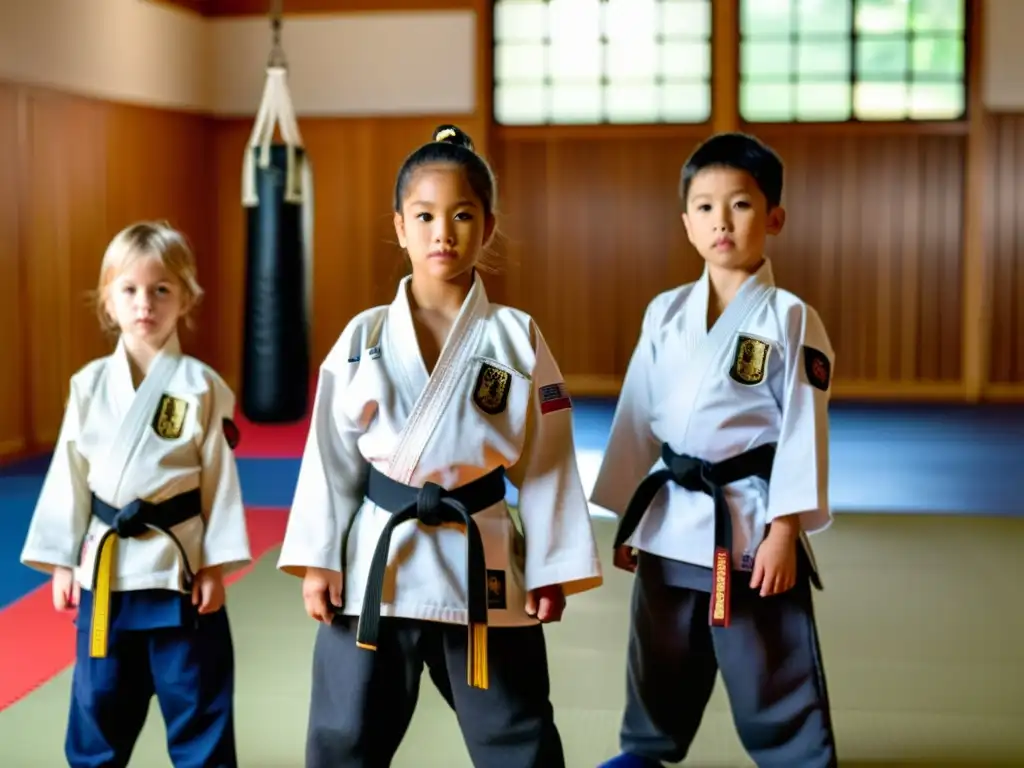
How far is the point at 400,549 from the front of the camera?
1730 mm

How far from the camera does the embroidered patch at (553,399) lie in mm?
1790

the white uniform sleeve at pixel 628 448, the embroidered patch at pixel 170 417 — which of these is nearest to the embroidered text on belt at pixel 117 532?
the embroidered patch at pixel 170 417

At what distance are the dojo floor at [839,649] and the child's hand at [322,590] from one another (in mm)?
766

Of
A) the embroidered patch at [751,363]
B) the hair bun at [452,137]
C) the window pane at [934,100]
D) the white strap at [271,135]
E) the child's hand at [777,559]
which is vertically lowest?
the child's hand at [777,559]

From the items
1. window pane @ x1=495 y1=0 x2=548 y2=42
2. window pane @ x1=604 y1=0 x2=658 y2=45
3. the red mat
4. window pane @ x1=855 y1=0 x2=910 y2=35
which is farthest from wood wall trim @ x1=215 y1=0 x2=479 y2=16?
the red mat

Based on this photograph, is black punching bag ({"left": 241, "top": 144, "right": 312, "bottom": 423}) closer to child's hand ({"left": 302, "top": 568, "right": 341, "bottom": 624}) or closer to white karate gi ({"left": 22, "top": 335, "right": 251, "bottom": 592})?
white karate gi ({"left": 22, "top": 335, "right": 251, "bottom": 592})

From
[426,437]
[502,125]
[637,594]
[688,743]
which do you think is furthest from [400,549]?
[502,125]

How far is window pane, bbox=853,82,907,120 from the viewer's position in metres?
8.68

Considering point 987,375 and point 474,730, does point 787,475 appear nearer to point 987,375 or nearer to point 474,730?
point 474,730

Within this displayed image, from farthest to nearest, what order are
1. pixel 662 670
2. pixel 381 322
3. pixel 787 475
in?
pixel 662 670, pixel 787 475, pixel 381 322

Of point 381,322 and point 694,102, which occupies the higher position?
point 694,102

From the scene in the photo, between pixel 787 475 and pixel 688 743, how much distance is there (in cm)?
61

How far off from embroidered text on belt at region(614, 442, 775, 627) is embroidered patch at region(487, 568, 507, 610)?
1.57 ft

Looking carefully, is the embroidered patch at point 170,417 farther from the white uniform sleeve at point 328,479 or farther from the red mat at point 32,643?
the red mat at point 32,643
